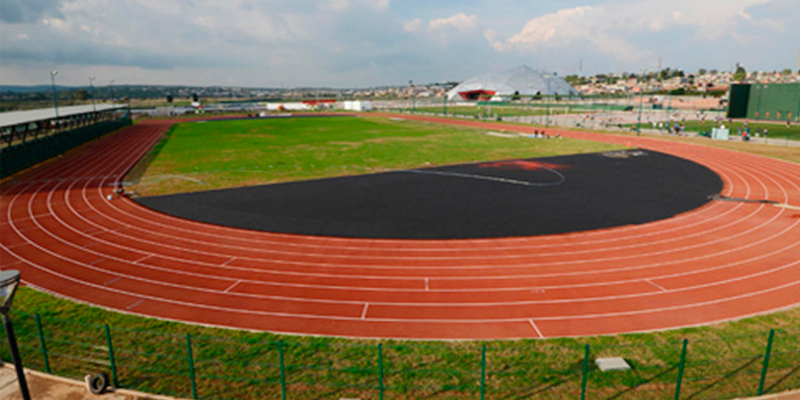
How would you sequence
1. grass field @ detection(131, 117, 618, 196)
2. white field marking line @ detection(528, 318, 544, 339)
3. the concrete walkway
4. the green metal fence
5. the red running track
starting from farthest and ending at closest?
grass field @ detection(131, 117, 618, 196) < the red running track < white field marking line @ detection(528, 318, 544, 339) < the green metal fence < the concrete walkway

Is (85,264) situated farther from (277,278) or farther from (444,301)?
(444,301)

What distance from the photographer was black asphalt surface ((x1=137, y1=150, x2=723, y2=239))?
20.3 meters

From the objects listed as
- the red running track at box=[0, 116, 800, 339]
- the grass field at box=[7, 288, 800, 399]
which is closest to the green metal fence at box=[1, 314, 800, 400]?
the grass field at box=[7, 288, 800, 399]

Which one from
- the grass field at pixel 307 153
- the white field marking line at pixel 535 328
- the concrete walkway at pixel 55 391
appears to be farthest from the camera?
the grass field at pixel 307 153

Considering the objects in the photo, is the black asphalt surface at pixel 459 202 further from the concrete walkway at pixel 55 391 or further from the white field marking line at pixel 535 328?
the concrete walkway at pixel 55 391

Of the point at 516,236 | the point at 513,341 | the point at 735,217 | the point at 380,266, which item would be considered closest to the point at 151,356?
the point at 380,266

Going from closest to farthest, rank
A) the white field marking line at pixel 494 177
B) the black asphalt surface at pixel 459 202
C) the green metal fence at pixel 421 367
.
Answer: the green metal fence at pixel 421 367
the black asphalt surface at pixel 459 202
the white field marking line at pixel 494 177

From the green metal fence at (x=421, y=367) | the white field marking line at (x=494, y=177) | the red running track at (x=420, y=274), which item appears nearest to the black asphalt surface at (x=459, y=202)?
the white field marking line at (x=494, y=177)

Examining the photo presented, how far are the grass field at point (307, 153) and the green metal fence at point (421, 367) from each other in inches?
737

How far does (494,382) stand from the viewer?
9789mm

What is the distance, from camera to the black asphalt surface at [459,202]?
20.3 m

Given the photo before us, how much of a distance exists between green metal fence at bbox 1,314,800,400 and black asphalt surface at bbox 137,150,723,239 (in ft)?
27.7

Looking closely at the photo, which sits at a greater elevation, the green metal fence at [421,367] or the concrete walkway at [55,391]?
the concrete walkway at [55,391]

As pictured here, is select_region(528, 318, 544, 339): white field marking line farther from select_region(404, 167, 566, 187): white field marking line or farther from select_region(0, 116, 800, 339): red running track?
select_region(404, 167, 566, 187): white field marking line
